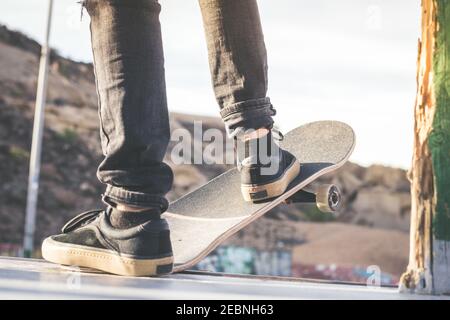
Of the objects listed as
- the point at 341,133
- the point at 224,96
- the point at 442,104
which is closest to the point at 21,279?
the point at 224,96

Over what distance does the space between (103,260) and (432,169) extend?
0.91m

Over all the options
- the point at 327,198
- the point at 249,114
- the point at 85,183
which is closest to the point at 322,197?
the point at 327,198

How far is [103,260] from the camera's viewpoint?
182 centimetres

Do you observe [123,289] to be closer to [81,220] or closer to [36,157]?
[81,220]

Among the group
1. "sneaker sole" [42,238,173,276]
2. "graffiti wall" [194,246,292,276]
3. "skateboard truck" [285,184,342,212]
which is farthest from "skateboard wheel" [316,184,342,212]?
"graffiti wall" [194,246,292,276]

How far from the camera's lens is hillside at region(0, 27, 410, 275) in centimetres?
1938

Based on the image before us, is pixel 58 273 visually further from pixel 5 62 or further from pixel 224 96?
pixel 5 62

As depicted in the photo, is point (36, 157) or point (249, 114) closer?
point (249, 114)

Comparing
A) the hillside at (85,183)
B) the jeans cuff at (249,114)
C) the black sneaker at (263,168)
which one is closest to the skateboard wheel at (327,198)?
the black sneaker at (263,168)

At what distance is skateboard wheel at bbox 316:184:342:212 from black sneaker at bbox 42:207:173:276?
76cm

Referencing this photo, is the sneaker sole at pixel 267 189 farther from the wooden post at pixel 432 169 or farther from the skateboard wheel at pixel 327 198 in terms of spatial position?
the wooden post at pixel 432 169

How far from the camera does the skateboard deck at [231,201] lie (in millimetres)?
2217
